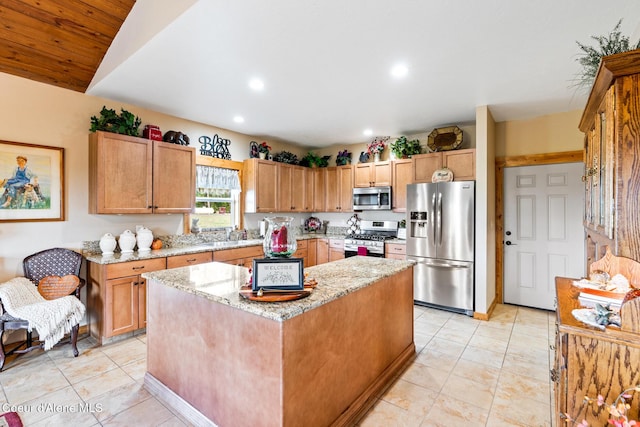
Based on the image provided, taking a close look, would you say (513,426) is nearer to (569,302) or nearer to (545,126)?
(569,302)

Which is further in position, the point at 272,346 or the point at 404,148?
the point at 404,148

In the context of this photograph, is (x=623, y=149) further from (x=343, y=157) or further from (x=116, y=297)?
(x=343, y=157)

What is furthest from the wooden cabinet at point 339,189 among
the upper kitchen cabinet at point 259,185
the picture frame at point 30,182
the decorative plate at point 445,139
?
the picture frame at point 30,182

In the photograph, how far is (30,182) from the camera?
3008mm

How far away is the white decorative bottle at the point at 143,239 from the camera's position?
3.62 metres

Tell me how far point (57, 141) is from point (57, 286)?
1490mm

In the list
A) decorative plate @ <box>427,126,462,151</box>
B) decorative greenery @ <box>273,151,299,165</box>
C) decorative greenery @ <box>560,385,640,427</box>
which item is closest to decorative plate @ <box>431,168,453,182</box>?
decorative plate @ <box>427,126,462,151</box>

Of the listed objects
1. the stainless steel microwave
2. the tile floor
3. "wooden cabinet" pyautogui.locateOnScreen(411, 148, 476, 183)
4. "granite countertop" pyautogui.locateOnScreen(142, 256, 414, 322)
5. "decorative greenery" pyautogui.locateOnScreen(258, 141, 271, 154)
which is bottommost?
the tile floor

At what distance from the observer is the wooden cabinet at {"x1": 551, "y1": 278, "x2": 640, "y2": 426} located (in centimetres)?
123

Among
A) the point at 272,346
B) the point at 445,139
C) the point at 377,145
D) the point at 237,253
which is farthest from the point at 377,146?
the point at 272,346

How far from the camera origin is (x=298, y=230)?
6.08 metres

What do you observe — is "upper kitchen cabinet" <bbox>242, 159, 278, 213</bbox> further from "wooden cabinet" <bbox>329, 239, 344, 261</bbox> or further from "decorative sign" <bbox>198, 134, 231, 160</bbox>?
"wooden cabinet" <bbox>329, 239, 344, 261</bbox>

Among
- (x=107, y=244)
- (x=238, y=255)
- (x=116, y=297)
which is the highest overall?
(x=107, y=244)

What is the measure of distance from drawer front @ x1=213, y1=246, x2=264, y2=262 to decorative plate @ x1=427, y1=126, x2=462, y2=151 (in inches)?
117
